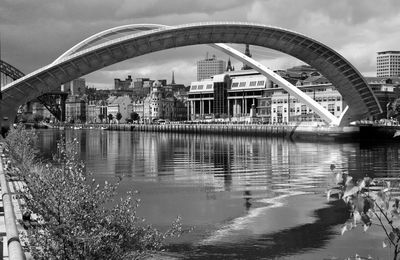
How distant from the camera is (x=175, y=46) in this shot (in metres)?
66.2

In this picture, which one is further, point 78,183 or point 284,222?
point 284,222

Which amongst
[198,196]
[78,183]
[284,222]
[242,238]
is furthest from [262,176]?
[78,183]

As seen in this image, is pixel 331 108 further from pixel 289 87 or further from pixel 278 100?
pixel 289 87

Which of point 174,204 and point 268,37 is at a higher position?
point 268,37

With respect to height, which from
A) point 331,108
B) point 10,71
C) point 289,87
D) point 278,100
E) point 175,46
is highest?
point 10,71

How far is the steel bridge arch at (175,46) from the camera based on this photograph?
189 feet

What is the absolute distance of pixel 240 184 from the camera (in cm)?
3294

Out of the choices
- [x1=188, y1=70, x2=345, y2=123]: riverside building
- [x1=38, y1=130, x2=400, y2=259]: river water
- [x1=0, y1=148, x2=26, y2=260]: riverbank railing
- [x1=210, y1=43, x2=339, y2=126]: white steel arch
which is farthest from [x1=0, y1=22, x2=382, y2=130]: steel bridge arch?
[x1=0, y1=148, x2=26, y2=260]: riverbank railing

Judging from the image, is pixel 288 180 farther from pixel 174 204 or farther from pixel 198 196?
pixel 174 204

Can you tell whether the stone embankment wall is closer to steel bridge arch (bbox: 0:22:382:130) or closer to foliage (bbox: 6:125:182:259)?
steel bridge arch (bbox: 0:22:382:130)

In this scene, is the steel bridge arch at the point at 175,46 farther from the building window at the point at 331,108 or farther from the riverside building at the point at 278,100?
the building window at the point at 331,108

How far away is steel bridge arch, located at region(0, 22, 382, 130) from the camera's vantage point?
189 feet

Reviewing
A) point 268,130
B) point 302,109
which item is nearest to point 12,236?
point 268,130

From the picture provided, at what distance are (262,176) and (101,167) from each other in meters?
13.8
